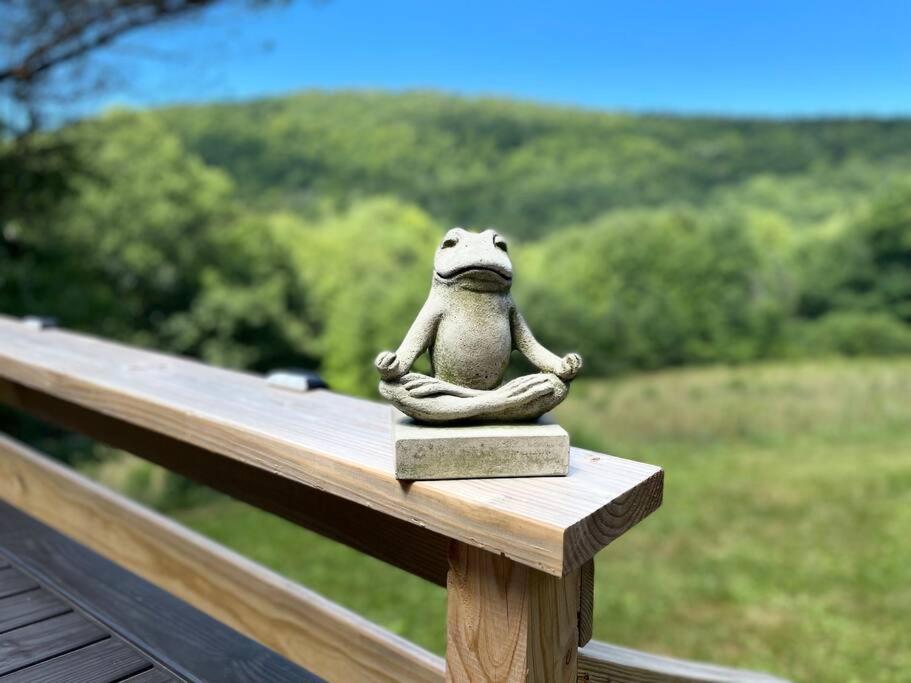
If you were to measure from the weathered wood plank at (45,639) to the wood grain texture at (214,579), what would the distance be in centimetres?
21

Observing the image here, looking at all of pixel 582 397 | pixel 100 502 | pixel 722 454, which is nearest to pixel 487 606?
pixel 100 502

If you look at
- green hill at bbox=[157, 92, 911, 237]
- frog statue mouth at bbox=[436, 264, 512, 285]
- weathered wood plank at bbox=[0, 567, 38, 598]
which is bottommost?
weathered wood plank at bbox=[0, 567, 38, 598]

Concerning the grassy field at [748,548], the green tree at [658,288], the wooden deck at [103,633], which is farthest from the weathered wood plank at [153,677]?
the green tree at [658,288]

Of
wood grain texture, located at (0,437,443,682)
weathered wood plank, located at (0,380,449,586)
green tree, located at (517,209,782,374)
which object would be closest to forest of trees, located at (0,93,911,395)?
green tree, located at (517,209,782,374)

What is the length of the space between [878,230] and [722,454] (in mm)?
6423

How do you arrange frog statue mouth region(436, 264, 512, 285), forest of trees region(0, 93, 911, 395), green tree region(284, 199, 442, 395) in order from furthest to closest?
green tree region(284, 199, 442, 395)
forest of trees region(0, 93, 911, 395)
frog statue mouth region(436, 264, 512, 285)

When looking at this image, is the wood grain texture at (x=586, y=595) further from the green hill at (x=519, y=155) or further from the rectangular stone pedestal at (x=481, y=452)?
the green hill at (x=519, y=155)

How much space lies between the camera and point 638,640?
428 centimetres

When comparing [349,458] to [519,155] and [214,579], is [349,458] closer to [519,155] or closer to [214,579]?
[214,579]

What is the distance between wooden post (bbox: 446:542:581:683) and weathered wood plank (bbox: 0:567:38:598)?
1.10 meters

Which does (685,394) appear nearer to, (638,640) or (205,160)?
(638,640)

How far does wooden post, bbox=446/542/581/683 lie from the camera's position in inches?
32.6

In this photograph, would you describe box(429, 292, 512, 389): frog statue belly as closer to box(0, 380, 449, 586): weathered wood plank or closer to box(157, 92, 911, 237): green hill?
box(0, 380, 449, 586): weathered wood plank

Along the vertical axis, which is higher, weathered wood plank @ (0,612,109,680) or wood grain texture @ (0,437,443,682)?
wood grain texture @ (0,437,443,682)
